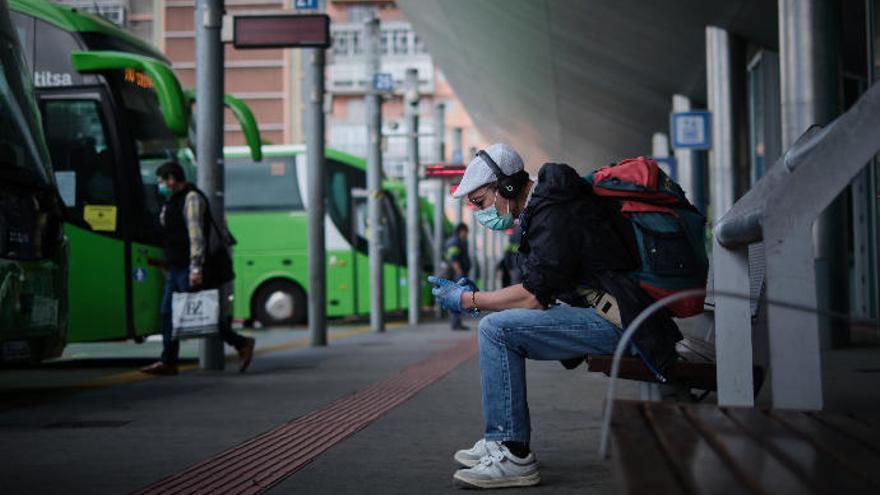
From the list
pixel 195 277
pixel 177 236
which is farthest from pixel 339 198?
pixel 195 277

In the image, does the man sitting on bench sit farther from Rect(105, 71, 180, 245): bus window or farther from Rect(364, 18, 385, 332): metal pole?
Rect(364, 18, 385, 332): metal pole

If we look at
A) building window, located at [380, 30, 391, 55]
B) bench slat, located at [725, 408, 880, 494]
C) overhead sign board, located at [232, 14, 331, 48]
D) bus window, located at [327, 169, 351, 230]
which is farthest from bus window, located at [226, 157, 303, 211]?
building window, located at [380, 30, 391, 55]

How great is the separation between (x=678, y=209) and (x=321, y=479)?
169 cm

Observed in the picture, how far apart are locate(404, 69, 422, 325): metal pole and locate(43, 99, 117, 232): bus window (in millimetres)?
13613

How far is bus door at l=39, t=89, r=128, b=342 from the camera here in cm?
1292

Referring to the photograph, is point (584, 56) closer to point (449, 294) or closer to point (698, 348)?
point (698, 348)

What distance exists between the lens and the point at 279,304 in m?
26.2

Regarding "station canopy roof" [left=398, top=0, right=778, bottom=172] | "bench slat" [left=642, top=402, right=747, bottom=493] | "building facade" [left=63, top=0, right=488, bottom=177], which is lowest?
"bench slat" [left=642, top=402, right=747, bottom=493]

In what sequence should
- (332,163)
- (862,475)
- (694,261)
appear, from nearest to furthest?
(862,475) < (694,261) < (332,163)

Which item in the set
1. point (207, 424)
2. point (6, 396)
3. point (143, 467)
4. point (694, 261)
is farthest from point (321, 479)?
point (6, 396)

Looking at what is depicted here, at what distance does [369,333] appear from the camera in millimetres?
21906

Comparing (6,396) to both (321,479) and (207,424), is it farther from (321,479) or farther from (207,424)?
(321,479)

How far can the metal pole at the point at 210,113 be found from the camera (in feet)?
40.5

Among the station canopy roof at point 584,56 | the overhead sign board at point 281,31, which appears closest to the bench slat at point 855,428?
the overhead sign board at point 281,31
